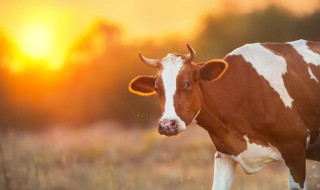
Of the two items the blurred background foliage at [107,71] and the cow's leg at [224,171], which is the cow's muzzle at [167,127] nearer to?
the cow's leg at [224,171]

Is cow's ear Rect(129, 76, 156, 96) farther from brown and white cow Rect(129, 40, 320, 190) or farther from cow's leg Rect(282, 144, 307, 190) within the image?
cow's leg Rect(282, 144, 307, 190)

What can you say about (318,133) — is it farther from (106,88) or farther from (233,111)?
(106,88)

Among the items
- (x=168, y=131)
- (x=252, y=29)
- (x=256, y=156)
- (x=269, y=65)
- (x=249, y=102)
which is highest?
(x=252, y=29)

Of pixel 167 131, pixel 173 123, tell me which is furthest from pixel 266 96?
pixel 167 131

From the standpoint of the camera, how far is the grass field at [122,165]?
14.3 meters

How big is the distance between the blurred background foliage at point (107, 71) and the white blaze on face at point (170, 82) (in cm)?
2309

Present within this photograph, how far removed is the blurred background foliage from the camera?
38688 millimetres

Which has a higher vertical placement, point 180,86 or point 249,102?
point 180,86

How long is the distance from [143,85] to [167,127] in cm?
130

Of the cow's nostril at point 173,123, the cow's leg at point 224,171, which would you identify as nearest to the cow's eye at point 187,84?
the cow's nostril at point 173,123

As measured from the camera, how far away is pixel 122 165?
784 inches

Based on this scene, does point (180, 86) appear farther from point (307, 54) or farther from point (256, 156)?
point (307, 54)

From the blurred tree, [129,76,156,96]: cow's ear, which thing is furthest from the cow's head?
the blurred tree

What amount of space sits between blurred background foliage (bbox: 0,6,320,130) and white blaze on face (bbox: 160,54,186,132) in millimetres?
23094
